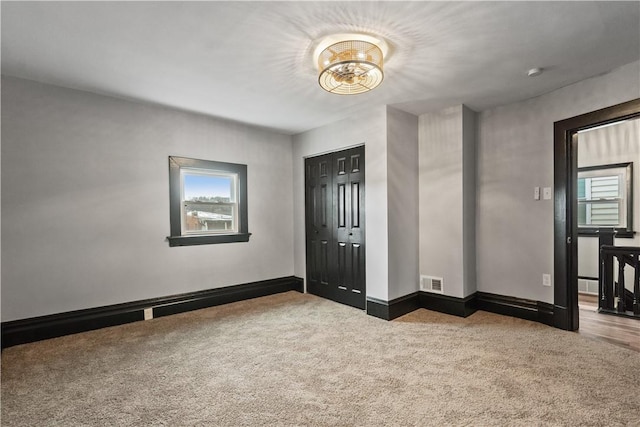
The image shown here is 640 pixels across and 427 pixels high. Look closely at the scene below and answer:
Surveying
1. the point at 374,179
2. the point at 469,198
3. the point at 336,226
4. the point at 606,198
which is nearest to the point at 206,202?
the point at 336,226

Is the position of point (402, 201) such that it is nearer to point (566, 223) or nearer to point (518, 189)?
point (518, 189)

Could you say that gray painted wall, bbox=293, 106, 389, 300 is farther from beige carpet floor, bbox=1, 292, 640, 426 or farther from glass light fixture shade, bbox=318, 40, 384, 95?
glass light fixture shade, bbox=318, 40, 384, 95

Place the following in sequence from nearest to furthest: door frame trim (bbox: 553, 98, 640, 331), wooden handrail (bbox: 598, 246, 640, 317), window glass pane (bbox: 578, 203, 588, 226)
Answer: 1. door frame trim (bbox: 553, 98, 640, 331)
2. wooden handrail (bbox: 598, 246, 640, 317)
3. window glass pane (bbox: 578, 203, 588, 226)

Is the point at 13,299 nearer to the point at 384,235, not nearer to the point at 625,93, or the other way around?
the point at 384,235

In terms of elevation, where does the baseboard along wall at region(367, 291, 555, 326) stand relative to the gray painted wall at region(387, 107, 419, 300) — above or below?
below

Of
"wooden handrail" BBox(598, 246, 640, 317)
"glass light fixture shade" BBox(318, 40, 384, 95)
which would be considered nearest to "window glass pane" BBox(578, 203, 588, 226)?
"wooden handrail" BBox(598, 246, 640, 317)

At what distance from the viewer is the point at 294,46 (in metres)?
2.22

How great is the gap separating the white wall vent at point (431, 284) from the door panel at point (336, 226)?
0.75 metres

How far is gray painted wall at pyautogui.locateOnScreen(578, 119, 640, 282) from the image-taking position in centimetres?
423

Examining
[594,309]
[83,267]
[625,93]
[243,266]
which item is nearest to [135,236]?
[83,267]

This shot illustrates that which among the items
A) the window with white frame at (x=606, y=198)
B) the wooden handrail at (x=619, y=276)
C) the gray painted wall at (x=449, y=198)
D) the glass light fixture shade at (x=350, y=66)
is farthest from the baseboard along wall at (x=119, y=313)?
the window with white frame at (x=606, y=198)

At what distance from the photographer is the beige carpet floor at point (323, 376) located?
5.74 ft

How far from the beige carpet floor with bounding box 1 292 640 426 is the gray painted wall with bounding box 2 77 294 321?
0.52 m

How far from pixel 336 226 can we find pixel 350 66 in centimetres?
225
